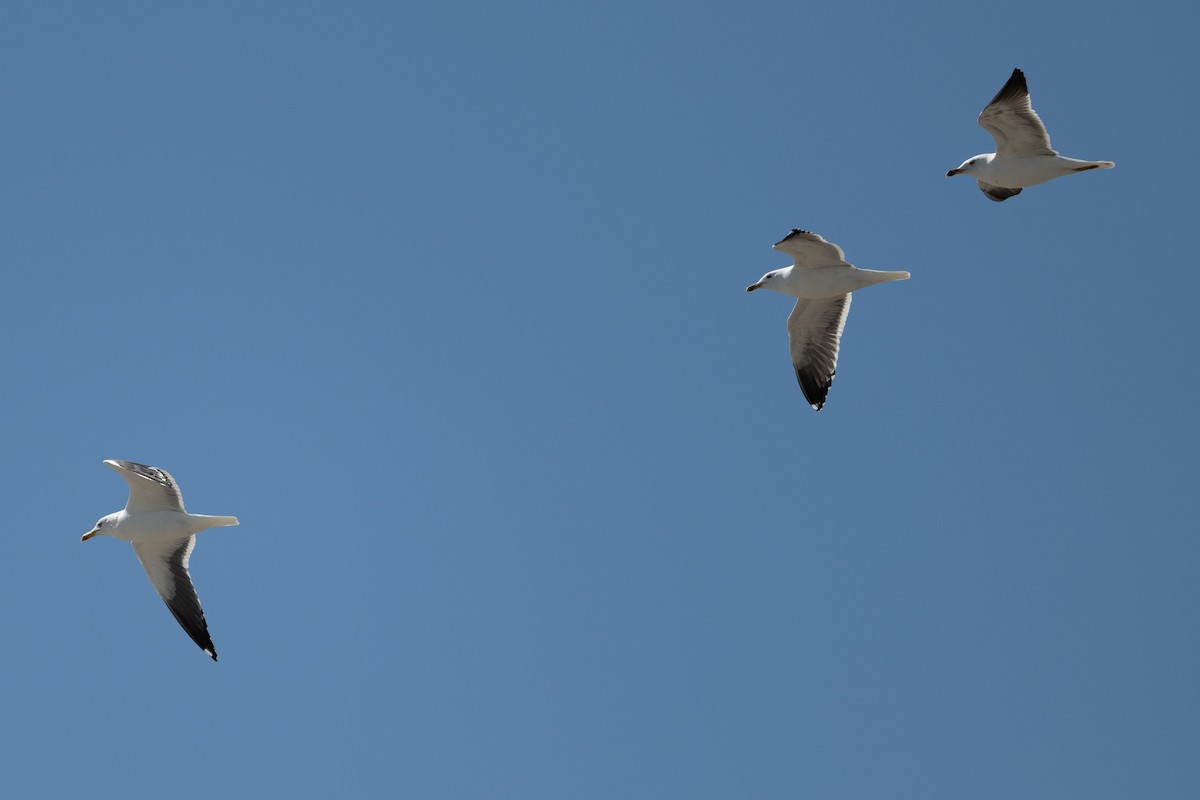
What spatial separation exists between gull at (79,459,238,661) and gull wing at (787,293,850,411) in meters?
5.68

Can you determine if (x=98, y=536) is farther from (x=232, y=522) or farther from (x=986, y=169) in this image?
(x=986, y=169)

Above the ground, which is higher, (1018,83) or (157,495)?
(1018,83)

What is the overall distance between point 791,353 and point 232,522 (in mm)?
5670

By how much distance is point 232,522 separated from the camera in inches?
607

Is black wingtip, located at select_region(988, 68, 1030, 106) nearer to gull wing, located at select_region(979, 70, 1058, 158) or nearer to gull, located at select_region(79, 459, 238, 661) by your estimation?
gull wing, located at select_region(979, 70, 1058, 158)

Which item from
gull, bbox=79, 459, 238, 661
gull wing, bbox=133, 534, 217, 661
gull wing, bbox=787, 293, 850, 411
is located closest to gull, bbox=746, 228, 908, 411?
gull wing, bbox=787, 293, 850, 411

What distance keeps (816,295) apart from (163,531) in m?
6.61

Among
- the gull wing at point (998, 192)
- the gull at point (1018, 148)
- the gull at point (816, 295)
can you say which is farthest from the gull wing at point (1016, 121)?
the gull at point (816, 295)

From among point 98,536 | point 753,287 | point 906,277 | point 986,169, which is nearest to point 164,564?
point 98,536

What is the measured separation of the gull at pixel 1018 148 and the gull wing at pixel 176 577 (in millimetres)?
8537

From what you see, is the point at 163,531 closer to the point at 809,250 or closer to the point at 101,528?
the point at 101,528

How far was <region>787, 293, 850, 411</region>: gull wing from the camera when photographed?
15953 mm

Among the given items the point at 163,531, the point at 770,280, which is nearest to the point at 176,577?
the point at 163,531

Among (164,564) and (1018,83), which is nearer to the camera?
(1018,83)
